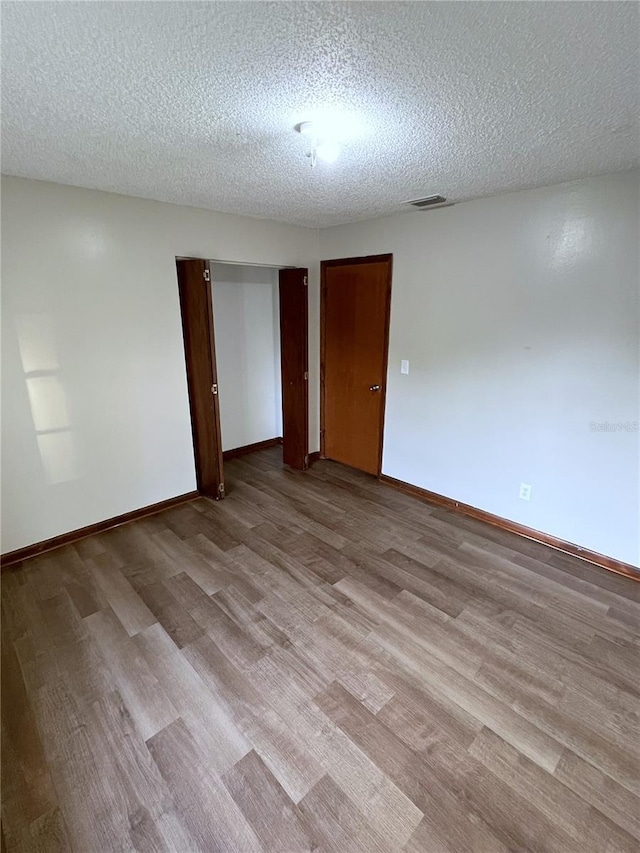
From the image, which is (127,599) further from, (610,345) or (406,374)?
(610,345)

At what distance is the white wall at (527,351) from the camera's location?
7.72 feet

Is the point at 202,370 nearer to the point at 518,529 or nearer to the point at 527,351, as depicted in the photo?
the point at 527,351

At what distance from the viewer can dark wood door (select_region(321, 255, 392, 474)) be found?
11.9 feet

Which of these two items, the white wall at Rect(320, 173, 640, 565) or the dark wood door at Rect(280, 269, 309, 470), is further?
the dark wood door at Rect(280, 269, 309, 470)

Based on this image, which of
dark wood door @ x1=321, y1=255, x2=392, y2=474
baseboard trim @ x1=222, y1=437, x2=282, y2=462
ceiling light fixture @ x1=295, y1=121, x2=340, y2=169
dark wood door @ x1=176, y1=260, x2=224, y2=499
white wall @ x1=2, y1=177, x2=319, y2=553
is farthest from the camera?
baseboard trim @ x1=222, y1=437, x2=282, y2=462

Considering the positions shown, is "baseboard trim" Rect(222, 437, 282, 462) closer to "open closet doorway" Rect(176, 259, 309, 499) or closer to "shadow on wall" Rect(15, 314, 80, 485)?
"open closet doorway" Rect(176, 259, 309, 499)

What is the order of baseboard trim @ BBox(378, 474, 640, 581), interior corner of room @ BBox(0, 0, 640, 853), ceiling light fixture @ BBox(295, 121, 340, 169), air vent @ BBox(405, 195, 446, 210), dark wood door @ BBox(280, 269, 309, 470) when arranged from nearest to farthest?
interior corner of room @ BBox(0, 0, 640, 853)
ceiling light fixture @ BBox(295, 121, 340, 169)
baseboard trim @ BBox(378, 474, 640, 581)
air vent @ BBox(405, 195, 446, 210)
dark wood door @ BBox(280, 269, 309, 470)

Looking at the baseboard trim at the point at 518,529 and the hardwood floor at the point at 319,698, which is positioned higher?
the baseboard trim at the point at 518,529

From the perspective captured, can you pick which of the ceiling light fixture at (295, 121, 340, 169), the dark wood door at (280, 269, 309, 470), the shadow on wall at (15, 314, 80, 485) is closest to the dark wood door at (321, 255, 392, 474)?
the dark wood door at (280, 269, 309, 470)

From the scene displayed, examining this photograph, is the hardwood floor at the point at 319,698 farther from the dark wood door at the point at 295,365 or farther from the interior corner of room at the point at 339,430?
the dark wood door at the point at 295,365

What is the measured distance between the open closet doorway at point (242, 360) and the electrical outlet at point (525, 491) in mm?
2084

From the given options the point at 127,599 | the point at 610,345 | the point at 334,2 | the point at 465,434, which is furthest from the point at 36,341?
the point at 610,345

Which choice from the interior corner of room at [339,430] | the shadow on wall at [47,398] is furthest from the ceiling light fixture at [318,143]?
the shadow on wall at [47,398]

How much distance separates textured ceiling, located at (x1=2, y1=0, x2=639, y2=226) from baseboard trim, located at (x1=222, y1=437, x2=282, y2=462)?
288cm
